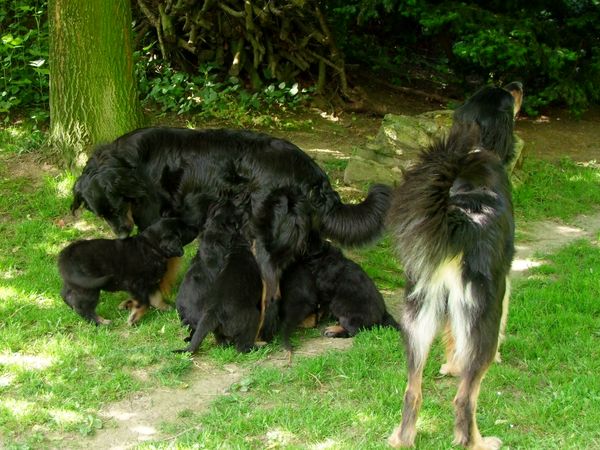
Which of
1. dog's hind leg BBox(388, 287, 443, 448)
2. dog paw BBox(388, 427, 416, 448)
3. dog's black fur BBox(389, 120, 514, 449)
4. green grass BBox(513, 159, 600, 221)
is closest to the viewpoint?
dog's black fur BBox(389, 120, 514, 449)

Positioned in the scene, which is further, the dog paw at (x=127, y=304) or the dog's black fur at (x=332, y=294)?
the dog paw at (x=127, y=304)

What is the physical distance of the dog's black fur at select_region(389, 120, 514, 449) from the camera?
3.67 meters

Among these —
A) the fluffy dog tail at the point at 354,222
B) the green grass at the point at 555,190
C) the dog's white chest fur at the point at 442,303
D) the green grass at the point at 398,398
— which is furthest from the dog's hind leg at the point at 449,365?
the green grass at the point at 555,190

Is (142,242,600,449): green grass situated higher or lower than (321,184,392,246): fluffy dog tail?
lower

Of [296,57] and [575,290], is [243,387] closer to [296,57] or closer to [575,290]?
[575,290]

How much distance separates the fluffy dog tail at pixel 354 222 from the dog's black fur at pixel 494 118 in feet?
3.85

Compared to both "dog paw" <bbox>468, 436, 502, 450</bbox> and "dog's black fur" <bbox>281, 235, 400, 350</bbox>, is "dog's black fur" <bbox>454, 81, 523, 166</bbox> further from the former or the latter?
"dog paw" <bbox>468, 436, 502, 450</bbox>

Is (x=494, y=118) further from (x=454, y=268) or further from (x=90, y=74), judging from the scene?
(x=90, y=74)

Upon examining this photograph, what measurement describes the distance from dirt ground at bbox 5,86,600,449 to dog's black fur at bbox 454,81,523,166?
1.85 meters

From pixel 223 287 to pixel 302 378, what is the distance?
908mm

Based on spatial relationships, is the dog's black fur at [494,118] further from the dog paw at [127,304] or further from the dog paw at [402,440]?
the dog paw at [127,304]

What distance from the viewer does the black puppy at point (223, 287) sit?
5195mm

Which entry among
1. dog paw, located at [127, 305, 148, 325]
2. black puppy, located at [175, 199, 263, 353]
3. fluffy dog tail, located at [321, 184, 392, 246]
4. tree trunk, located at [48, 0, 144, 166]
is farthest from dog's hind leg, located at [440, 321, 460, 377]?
tree trunk, located at [48, 0, 144, 166]

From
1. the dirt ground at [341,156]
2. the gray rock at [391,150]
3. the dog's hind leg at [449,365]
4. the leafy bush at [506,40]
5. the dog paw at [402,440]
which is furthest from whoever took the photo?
the leafy bush at [506,40]
